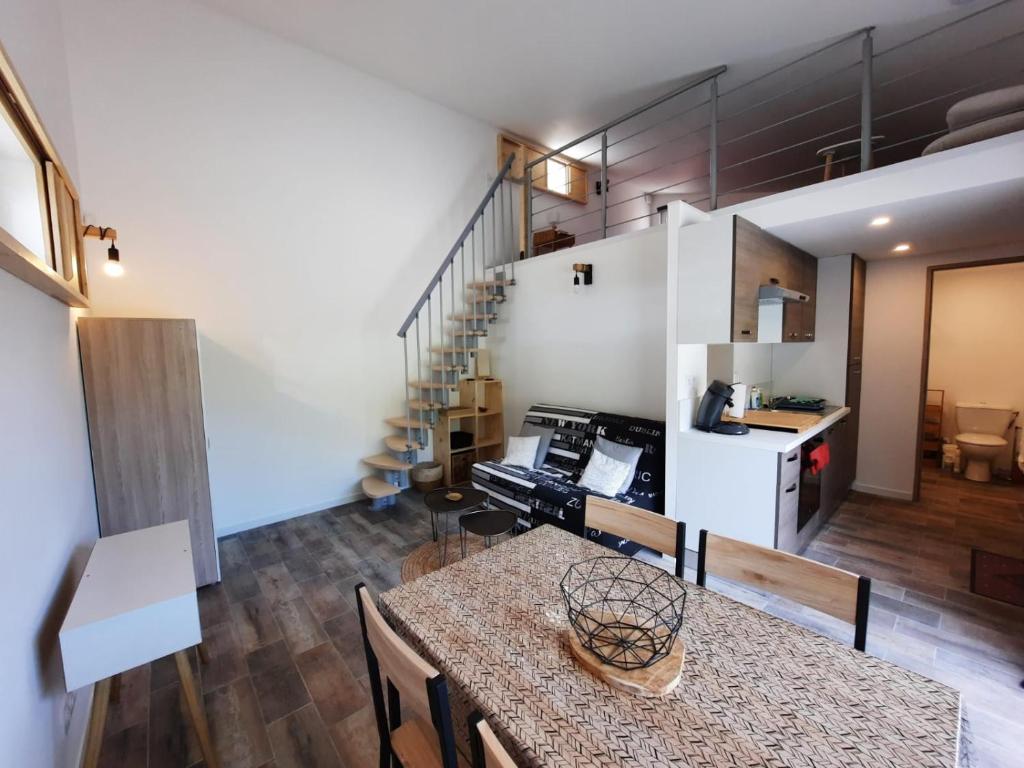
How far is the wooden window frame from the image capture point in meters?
1.13

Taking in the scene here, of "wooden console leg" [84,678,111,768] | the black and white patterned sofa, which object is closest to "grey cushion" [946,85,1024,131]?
the black and white patterned sofa

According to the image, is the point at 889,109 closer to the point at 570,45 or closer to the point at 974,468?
the point at 570,45

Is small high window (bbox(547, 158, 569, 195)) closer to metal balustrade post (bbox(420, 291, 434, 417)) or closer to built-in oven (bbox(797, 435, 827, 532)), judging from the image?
metal balustrade post (bbox(420, 291, 434, 417))

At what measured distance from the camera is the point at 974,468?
444cm

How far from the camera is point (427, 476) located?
4289 mm

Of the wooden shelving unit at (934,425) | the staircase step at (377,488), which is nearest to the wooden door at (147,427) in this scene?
the staircase step at (377,488)

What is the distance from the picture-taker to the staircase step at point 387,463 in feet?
13.1

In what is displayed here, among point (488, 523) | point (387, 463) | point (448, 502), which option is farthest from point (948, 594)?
point (387, 463)

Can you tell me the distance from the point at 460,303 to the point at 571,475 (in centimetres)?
247

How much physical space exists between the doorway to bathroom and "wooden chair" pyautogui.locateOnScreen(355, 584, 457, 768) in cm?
544

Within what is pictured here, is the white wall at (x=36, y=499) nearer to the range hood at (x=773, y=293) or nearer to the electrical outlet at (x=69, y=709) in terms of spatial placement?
the electrical outlet at (x=69, y=709)

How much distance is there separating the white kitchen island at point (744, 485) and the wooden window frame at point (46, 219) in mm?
3063

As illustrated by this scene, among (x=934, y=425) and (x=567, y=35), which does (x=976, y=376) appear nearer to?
(x=934, y=425)

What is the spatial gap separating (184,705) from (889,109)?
7413 mm
